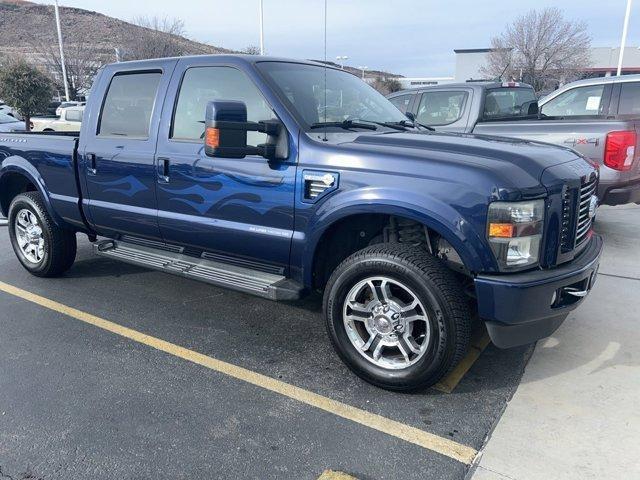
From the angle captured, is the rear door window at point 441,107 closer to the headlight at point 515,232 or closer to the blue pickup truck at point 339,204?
the blue pickup truck at point 339,204

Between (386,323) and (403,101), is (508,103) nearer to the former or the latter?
(403,101)

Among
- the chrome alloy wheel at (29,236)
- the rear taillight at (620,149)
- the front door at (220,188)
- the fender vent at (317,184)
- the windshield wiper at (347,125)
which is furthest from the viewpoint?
the rear taillight at (620,149)

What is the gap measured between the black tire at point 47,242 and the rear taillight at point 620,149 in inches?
220

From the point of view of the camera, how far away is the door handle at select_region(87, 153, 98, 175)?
14.5 feet

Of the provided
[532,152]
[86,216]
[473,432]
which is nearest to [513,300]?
[473,432]

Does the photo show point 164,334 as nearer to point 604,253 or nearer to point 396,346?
point 396,346

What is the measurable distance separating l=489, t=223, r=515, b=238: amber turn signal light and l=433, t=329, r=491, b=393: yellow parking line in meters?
1.04

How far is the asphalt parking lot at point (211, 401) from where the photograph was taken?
260cm

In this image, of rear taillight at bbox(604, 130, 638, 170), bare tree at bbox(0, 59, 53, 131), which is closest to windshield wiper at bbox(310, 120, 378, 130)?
rear taillight at bbox(604, 130, 638, 170)

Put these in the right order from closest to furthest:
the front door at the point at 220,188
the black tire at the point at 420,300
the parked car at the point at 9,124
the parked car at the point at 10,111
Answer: the black tire at the point at 420,300 < the front door at the point at 220,188 < the parked car at the point at 9,124 < the parked car at the point at 10,111

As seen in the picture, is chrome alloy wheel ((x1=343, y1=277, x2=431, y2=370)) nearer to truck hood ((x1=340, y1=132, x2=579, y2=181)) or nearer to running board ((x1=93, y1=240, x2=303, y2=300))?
running board ((x1=93, y1=240, x2=303, y2=300))

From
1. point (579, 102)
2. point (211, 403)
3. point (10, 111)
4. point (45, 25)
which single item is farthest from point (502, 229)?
point (45, 25)

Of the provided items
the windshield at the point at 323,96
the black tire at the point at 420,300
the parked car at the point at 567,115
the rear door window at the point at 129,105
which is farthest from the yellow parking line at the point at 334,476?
the parked car at the point at 567,115

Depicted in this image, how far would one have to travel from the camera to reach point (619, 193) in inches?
229
